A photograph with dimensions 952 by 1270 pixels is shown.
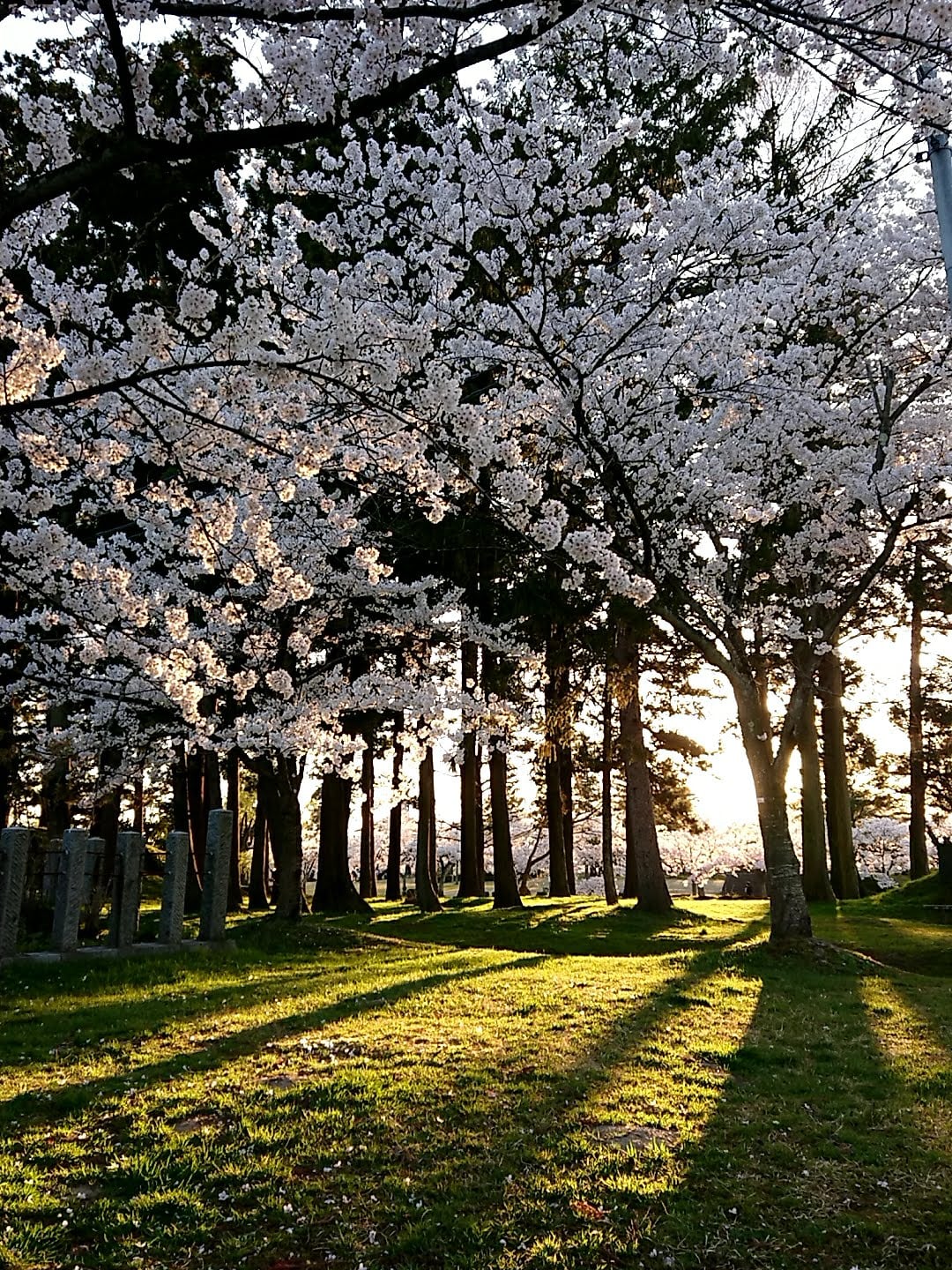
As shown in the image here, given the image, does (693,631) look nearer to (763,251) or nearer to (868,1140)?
(763,251)

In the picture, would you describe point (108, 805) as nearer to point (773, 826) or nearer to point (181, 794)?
point (181, 794)

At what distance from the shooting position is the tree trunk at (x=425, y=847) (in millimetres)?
21219

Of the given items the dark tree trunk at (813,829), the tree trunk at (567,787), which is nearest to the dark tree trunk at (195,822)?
the tree trunk at (567,787)

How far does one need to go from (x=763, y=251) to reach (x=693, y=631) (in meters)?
4.73

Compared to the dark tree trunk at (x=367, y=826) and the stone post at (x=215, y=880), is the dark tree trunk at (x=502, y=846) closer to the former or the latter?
the dark tree trunk at (x=367, y=826)

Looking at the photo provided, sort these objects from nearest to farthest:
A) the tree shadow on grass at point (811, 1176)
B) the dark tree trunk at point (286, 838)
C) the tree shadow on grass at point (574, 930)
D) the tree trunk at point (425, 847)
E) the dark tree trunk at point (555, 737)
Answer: the tree shadow on grass at point (811, 1176) → the tree shadow on grass at point (574, 930) → the dark tree trunk at point (286, 838) → the dark tree trunk at point (555, 737) → the tree trunk at point (425, 847)

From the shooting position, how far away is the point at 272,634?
13836 millimetres

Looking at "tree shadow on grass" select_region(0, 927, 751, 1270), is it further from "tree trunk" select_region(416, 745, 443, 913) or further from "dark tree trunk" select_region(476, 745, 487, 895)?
"tree trunk" select_region(416, 745, 443, 913)

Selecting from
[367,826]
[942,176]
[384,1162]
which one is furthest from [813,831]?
[384,1162]

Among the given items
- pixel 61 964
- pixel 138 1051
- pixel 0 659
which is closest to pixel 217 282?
pixel 0 659

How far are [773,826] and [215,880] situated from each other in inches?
295

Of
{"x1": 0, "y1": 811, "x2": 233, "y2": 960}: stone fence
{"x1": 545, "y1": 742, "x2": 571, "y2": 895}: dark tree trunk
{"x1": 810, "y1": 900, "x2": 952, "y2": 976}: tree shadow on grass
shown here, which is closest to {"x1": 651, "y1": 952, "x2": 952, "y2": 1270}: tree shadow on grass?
{"x1": 810, "y1": 900, "x2": 952, "y2": 976}: tree shadow on grass

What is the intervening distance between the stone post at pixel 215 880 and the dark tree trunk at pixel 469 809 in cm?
723

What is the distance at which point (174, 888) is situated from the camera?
11.0 meters
